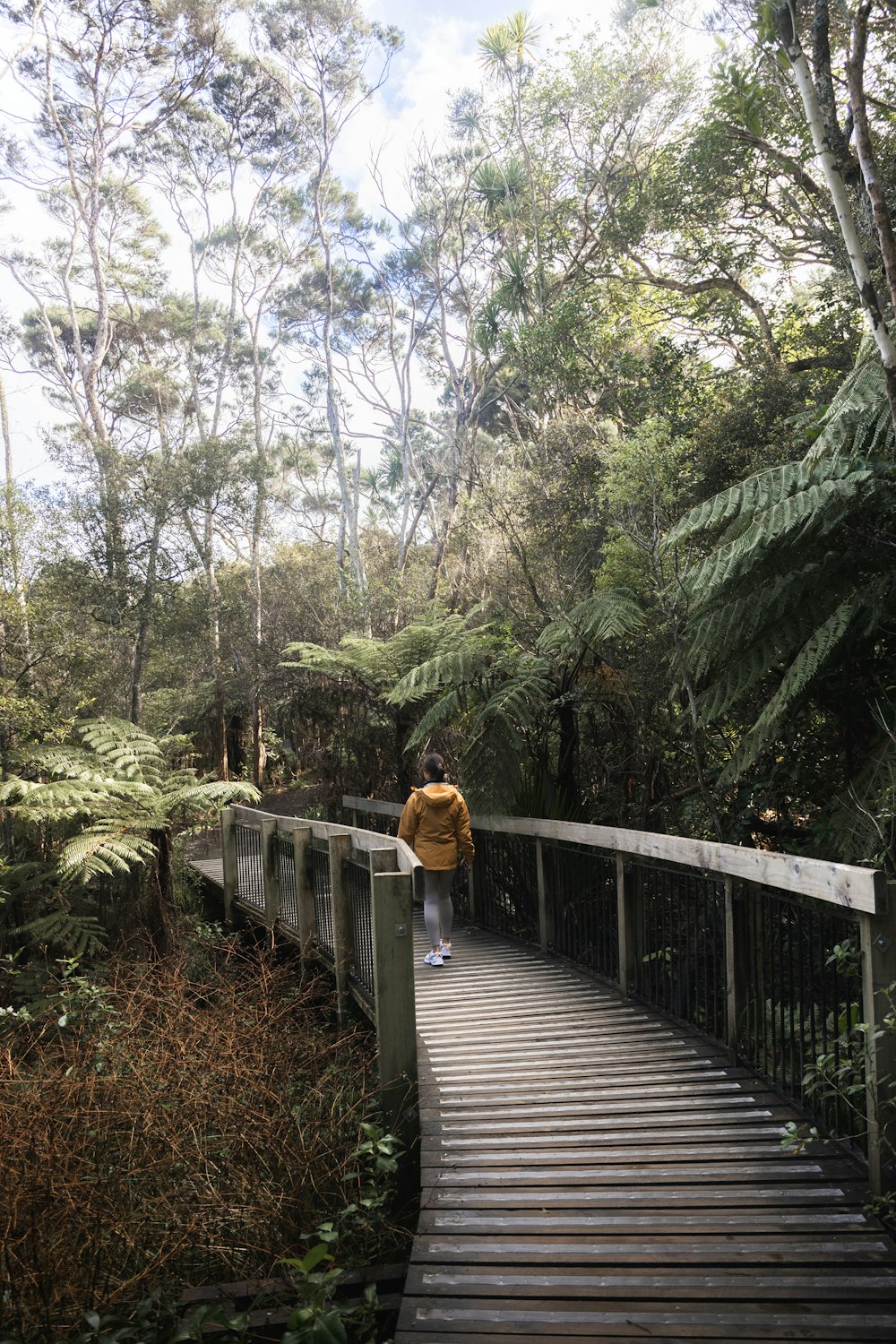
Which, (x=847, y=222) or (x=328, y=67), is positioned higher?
(x=328, y=67)

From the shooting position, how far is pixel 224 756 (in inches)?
715

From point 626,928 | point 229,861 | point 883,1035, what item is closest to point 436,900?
point 626,928

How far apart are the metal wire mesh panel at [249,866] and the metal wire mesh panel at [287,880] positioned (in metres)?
0.54

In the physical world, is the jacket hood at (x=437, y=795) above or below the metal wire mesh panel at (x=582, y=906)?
above

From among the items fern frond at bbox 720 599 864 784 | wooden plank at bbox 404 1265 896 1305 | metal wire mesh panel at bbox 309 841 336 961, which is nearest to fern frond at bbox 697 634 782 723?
fern frond at bbox 720 599 864 784

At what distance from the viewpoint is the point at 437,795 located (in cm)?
677

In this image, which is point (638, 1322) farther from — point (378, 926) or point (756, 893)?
point (378, 926)

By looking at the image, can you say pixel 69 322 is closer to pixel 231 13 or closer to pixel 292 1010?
pixel 231 13

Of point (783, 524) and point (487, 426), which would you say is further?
point (487, 426)

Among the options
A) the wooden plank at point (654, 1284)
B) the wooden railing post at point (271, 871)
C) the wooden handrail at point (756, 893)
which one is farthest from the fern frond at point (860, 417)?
the wooden railing post at point (271, 871)

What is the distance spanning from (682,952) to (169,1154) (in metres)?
2.88

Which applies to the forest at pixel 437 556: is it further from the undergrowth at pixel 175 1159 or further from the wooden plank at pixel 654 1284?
the wooden plank at pixel 654 1284

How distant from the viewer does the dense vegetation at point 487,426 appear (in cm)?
599

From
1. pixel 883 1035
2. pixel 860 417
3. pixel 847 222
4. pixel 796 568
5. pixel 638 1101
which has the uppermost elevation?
pixel 847 222
